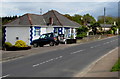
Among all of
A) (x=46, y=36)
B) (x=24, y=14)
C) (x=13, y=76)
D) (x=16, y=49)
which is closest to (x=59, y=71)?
(x=13, y=76)

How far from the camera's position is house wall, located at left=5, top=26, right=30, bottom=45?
142 feet

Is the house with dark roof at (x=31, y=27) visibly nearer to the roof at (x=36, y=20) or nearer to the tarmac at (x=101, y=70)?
the roof at (x=36, y=20)

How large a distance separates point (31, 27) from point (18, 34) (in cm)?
309

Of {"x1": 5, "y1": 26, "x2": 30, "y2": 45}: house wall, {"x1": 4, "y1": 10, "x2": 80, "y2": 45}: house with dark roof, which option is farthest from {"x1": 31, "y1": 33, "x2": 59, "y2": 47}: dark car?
{"x1": 5, "y1": 26, "x2": 30, "y2": 45}: house wall

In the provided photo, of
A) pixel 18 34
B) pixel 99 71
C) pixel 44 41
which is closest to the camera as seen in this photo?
pixel 99 71

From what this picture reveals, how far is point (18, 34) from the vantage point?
44.3m

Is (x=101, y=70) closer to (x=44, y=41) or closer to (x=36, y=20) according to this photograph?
(x=44, y=41)

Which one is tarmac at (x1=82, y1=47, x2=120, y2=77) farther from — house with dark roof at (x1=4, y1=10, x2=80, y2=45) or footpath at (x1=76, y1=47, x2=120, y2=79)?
house with dark roof at (x1=4, y1=10, x2=80, y2=45)

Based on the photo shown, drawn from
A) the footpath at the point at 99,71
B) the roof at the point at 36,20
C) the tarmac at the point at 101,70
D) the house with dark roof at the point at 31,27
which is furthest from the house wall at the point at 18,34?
the footpath at the point at 99,71

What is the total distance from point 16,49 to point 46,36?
431 inches

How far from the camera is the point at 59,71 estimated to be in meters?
14.8

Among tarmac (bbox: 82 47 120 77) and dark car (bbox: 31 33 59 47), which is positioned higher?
dark car (bbox: 31 33 59 47)

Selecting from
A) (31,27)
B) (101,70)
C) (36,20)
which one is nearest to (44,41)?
(31,27)

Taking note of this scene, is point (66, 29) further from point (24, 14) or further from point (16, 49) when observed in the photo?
point (16, 49)
